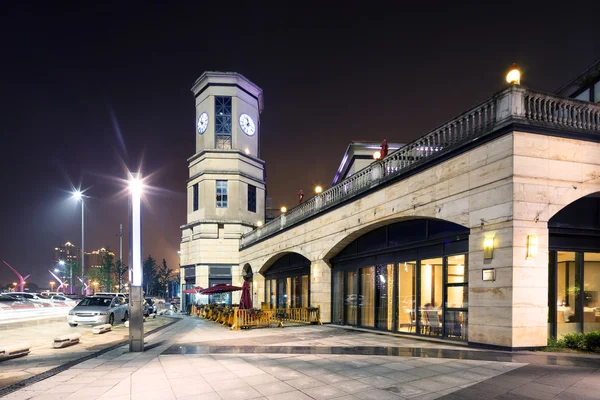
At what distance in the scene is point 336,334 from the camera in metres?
15.5

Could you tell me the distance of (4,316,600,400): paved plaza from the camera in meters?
6.79

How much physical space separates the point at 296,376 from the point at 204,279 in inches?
1379

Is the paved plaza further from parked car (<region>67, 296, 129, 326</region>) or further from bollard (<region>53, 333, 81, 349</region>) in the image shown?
parked car (<region>67, 296, 129, 326</region>)

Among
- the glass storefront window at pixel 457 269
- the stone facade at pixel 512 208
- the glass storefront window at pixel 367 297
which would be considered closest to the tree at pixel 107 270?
the glass storefront window at pixel 367 297

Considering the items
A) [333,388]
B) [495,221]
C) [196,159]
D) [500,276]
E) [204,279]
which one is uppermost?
[196,159]

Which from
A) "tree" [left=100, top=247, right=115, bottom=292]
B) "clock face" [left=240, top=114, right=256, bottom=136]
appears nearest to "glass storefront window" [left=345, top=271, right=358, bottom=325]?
"clock face" [left=240, top=114, right=256, bottom=136]

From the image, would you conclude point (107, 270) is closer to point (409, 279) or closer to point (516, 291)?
point (409, 279)

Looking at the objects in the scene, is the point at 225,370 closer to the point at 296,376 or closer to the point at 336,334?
the point at 296,376

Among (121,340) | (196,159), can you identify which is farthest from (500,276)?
(196,159)

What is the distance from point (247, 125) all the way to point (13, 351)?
36.7 metres

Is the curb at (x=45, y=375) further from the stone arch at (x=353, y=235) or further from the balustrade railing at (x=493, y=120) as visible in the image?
the balustrade railing at (x=493, y=120)

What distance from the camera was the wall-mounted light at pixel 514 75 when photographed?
34.8 ft

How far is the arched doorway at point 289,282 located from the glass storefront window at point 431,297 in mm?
10852

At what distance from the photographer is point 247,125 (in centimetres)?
4488
